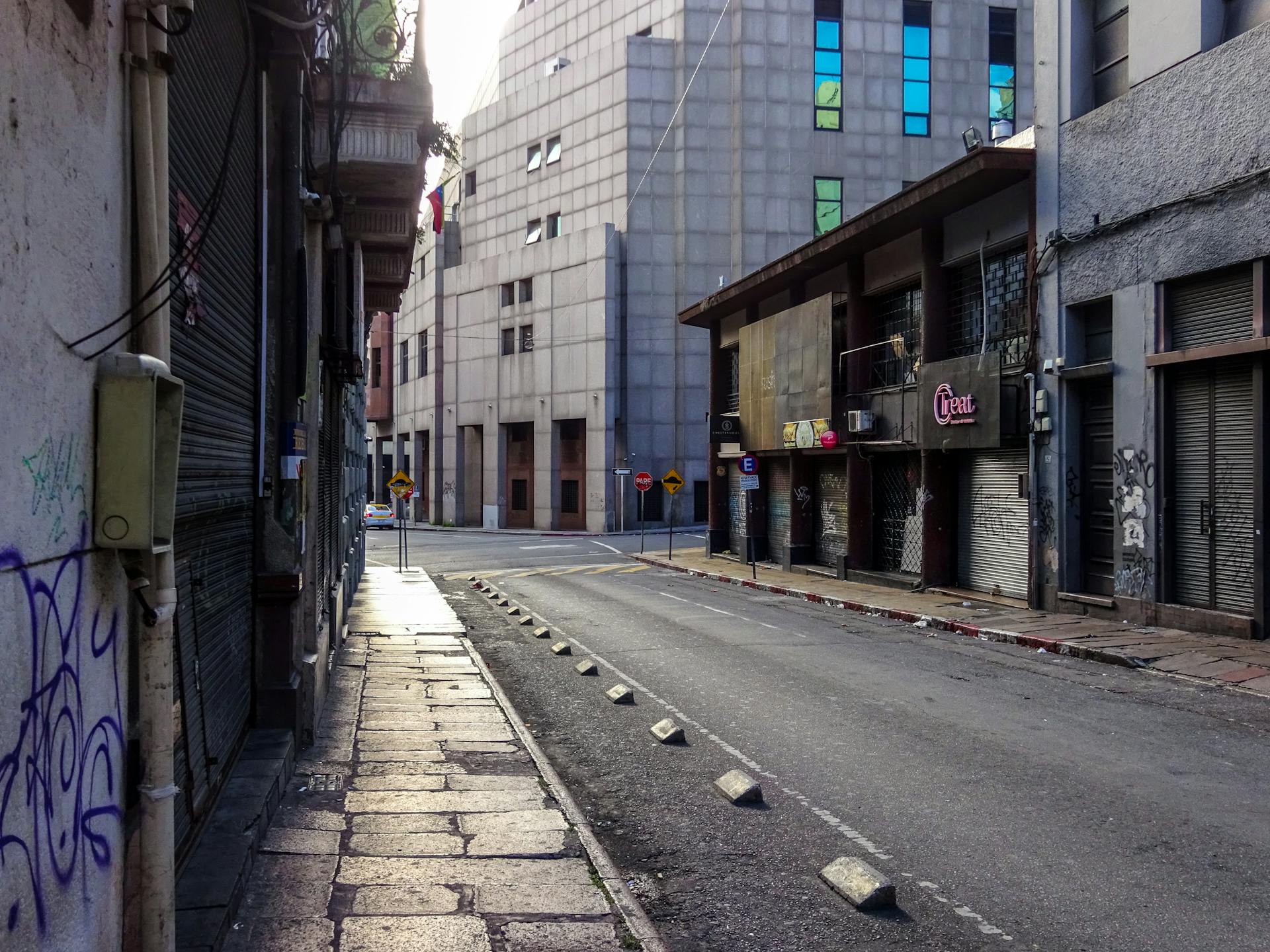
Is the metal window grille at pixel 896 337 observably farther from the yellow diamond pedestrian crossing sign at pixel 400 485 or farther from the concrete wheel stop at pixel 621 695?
the concrete wheel stop at pixel 621 695

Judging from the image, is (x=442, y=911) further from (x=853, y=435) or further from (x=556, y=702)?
(x=853, y=435)

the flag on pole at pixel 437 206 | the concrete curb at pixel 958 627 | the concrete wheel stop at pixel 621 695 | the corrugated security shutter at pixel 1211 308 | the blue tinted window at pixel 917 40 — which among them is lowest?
the concrete curb at pixel 958 627

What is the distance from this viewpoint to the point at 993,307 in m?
19.9

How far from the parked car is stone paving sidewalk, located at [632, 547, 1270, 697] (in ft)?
129

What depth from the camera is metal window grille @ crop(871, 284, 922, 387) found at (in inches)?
905

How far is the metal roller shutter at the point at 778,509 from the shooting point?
29.3 m

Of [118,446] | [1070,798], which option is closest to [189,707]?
[118,446]

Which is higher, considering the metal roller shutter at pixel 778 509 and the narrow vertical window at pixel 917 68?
the narrow vertical window at pixel 917 68

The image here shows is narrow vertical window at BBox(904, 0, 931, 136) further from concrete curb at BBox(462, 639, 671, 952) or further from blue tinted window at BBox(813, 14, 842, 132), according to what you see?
concrete curb at BBox(462, 639, 671, 952)

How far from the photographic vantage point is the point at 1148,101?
620 inches

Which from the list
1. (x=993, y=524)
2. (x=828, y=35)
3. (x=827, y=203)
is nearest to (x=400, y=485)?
(x=993, y=524)

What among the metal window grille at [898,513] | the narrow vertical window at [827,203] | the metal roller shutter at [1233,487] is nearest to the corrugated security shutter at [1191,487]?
the metal roller shutter at [1233,487]

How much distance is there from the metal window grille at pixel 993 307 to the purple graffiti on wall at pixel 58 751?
57.0ft

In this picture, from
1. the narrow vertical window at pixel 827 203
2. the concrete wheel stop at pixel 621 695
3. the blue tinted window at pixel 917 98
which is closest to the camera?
the concrete wheel stop at pixel 621 695
